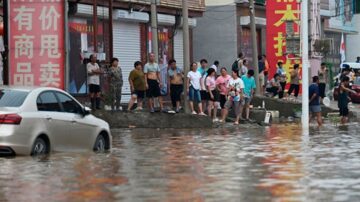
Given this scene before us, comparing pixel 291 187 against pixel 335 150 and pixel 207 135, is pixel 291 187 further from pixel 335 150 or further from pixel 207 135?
pixel 207 135

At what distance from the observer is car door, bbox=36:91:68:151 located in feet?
52.0

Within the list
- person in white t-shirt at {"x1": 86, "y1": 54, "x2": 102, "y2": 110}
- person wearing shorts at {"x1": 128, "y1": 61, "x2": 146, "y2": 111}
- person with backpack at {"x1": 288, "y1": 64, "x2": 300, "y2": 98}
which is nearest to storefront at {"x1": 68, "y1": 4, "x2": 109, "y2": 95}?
person wearing shorts at {"x1": 128, "y1": 61, "x2": 146, "y2": 111}

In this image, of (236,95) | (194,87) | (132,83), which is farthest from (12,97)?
(236,95)

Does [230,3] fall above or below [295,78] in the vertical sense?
above

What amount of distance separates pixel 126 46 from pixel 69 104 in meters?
17.9

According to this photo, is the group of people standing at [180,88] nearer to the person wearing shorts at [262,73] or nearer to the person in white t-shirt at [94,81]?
the person in white t-shirt at [94,81]

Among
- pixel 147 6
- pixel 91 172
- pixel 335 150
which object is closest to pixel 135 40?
pixel 147 6

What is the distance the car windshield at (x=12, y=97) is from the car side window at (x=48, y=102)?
0.31 metres

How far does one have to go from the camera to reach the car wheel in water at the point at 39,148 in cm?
1562

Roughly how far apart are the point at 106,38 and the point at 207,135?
11.3m

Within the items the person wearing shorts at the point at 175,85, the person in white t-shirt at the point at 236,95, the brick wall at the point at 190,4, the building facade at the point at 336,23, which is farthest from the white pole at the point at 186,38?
the building facade at the point at 336,23

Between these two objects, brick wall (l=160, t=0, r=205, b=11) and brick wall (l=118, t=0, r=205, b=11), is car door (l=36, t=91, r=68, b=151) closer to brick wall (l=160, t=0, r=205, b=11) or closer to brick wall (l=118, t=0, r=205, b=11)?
brick wall (l=118, t=0, r=205, b=11)

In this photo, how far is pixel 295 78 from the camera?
35.0 meters

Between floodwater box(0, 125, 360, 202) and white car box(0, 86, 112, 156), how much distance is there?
28 cm
